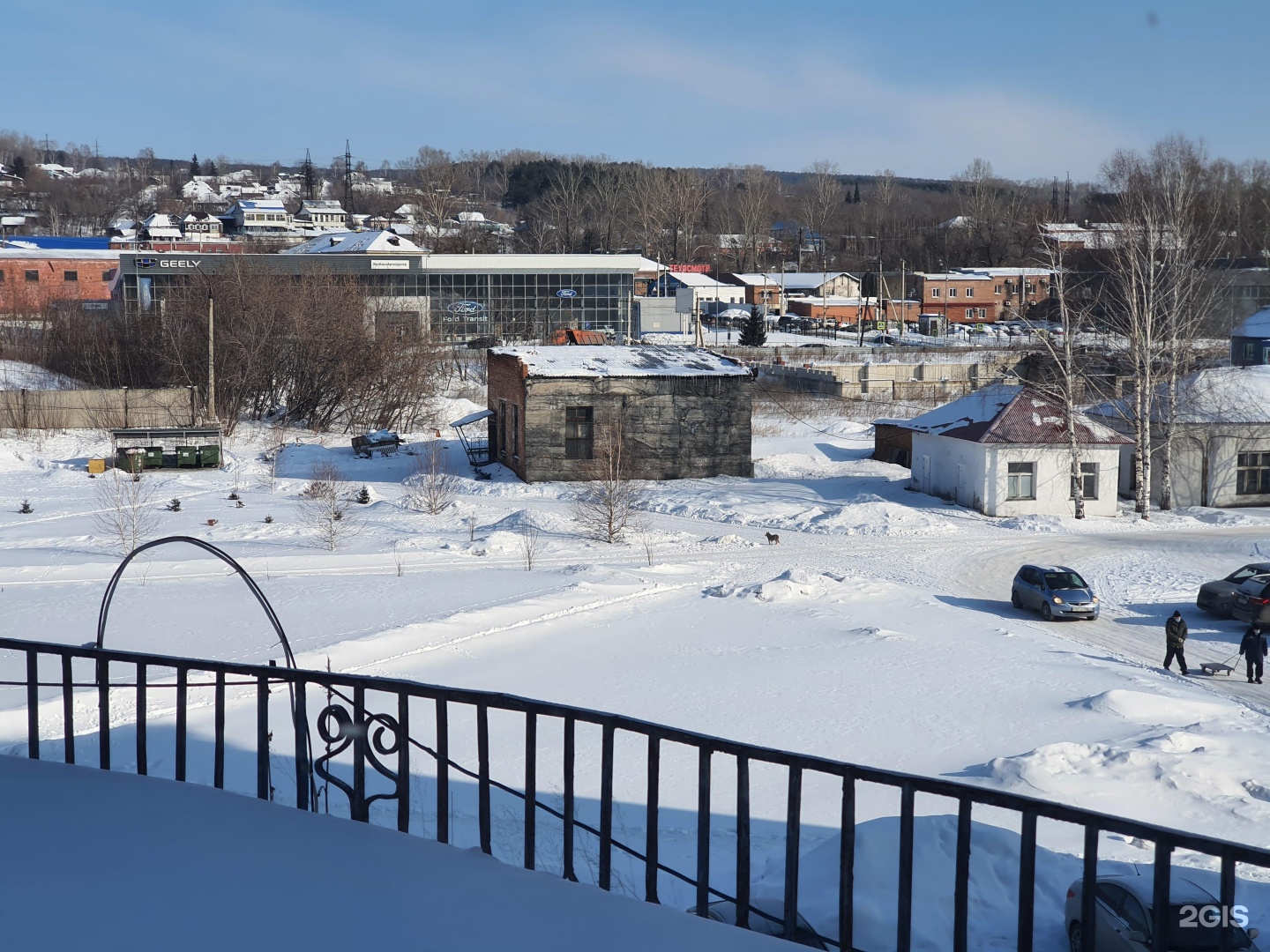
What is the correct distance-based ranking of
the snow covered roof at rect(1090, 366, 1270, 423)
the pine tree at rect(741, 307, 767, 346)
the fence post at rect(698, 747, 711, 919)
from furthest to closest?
the pine tree at rect(741, 307, 767, 346)
the snow covered roof at rect(1090, 366, 1270, 423)
the fence post at rect(698, 747, 711, 919)

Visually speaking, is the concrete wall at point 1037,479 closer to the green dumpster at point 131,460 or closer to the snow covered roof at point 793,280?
the green dumpster at point 131,460

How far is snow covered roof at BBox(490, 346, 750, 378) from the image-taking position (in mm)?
30734

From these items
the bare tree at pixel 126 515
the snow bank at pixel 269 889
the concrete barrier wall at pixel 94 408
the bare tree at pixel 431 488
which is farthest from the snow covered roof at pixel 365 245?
the snow bank at pixel 269 889

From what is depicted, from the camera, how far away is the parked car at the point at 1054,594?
1809cm

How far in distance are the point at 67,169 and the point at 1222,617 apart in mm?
204068

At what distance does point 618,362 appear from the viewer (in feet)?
104

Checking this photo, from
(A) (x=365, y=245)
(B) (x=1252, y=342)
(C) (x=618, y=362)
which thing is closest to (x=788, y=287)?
(A) (x=365, y=245)

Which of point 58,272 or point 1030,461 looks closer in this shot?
point 1030,461

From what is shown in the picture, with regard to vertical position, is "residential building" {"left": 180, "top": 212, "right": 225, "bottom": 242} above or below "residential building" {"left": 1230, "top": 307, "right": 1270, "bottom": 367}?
above

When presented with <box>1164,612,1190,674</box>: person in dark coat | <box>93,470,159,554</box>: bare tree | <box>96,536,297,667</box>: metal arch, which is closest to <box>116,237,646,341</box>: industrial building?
<box>93,470,159,554</box>: bare tree

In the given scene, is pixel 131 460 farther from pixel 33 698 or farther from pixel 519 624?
pixel 33 698

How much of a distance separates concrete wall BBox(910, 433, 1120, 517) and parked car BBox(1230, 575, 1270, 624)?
28.7 ft

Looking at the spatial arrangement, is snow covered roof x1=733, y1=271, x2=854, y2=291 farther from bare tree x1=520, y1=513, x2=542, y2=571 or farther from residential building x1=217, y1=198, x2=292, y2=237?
bare tree x1=520, y1=513, x2=542, y2=571

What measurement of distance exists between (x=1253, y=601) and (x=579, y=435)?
695 inches
